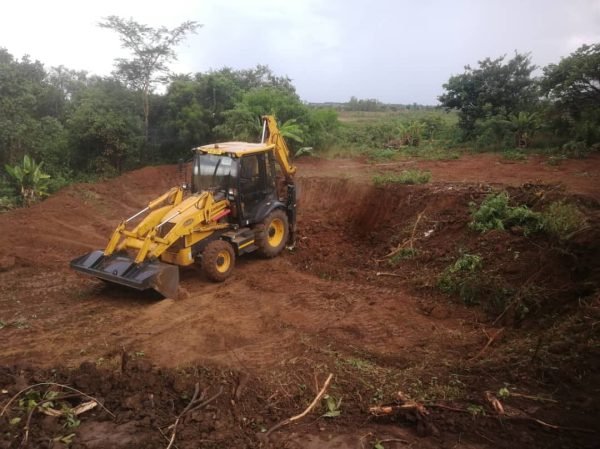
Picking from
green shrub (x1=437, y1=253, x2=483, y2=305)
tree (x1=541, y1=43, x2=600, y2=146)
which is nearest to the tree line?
tree (x1=541, y1=43, x2=600, y2=146)

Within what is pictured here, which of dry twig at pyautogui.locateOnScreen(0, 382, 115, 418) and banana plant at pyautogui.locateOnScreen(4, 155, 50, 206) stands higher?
banana plant at pyautogui.locateOnScreen(4, 155, 50, 206)

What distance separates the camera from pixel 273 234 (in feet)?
32.1

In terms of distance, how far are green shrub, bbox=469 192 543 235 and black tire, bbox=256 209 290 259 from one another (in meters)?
3.73

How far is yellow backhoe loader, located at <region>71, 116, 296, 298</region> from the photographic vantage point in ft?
23.7

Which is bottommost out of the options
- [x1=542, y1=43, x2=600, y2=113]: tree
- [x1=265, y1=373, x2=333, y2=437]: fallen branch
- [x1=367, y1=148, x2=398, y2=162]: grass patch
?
[x1=265, y1=373, x2=333, y2=437]: fallen branch

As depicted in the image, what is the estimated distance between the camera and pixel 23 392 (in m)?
4.76

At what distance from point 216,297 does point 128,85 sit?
1525cm

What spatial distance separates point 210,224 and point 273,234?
73.7 inches

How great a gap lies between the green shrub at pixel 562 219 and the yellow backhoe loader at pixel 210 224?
492 cm

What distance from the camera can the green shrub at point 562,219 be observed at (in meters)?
7.05

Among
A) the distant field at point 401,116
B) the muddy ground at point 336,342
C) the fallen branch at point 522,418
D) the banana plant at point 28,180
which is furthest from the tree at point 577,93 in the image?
the banana plant at point 28,180

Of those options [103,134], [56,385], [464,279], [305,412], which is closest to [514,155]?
[464,279]

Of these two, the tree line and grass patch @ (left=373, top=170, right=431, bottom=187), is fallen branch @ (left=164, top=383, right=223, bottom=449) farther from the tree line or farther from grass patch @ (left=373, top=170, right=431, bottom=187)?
the tree line

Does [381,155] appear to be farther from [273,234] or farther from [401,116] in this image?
[401,116]
